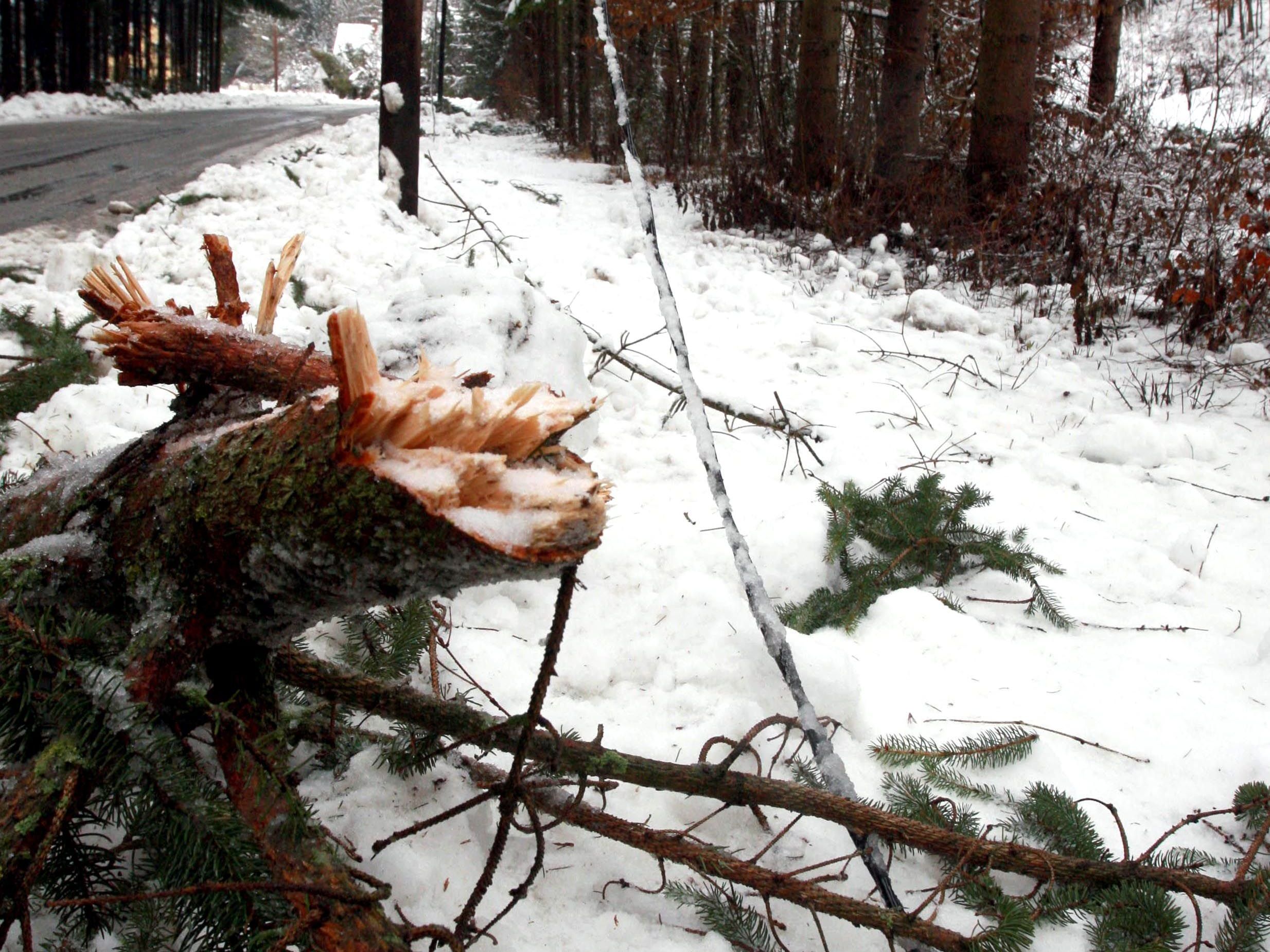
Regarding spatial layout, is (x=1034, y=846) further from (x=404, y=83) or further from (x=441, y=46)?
(x=441, y=46)

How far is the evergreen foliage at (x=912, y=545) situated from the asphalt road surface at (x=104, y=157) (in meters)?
5.79

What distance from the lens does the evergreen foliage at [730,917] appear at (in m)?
1.29

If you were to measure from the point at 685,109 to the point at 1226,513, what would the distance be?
9.28 m

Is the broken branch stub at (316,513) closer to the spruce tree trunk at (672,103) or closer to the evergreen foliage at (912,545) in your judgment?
the evergreen foliage at (912,545)

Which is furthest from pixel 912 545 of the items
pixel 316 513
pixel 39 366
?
pixel 39 366

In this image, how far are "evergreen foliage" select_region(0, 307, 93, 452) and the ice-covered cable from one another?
7.52 ft

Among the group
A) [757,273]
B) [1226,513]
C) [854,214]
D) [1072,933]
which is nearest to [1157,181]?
[854,214]

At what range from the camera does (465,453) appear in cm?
99

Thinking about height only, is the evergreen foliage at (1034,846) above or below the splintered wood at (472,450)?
below

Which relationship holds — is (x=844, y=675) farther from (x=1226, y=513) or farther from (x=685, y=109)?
(x=685, y=109)

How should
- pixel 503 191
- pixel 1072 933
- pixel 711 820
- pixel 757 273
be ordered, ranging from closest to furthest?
1. pixel 1072 933
2. pixel 711 820
3. pixel 757 273
4. pixel 503 191

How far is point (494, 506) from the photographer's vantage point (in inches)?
38.2

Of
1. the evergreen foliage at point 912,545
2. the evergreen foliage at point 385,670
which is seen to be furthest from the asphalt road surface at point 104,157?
the evergreen foliage at point 912,545

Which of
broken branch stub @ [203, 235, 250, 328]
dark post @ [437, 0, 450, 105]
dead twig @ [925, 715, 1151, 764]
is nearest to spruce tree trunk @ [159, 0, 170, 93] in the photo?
dark post @ [437, 0, 450, 105]
